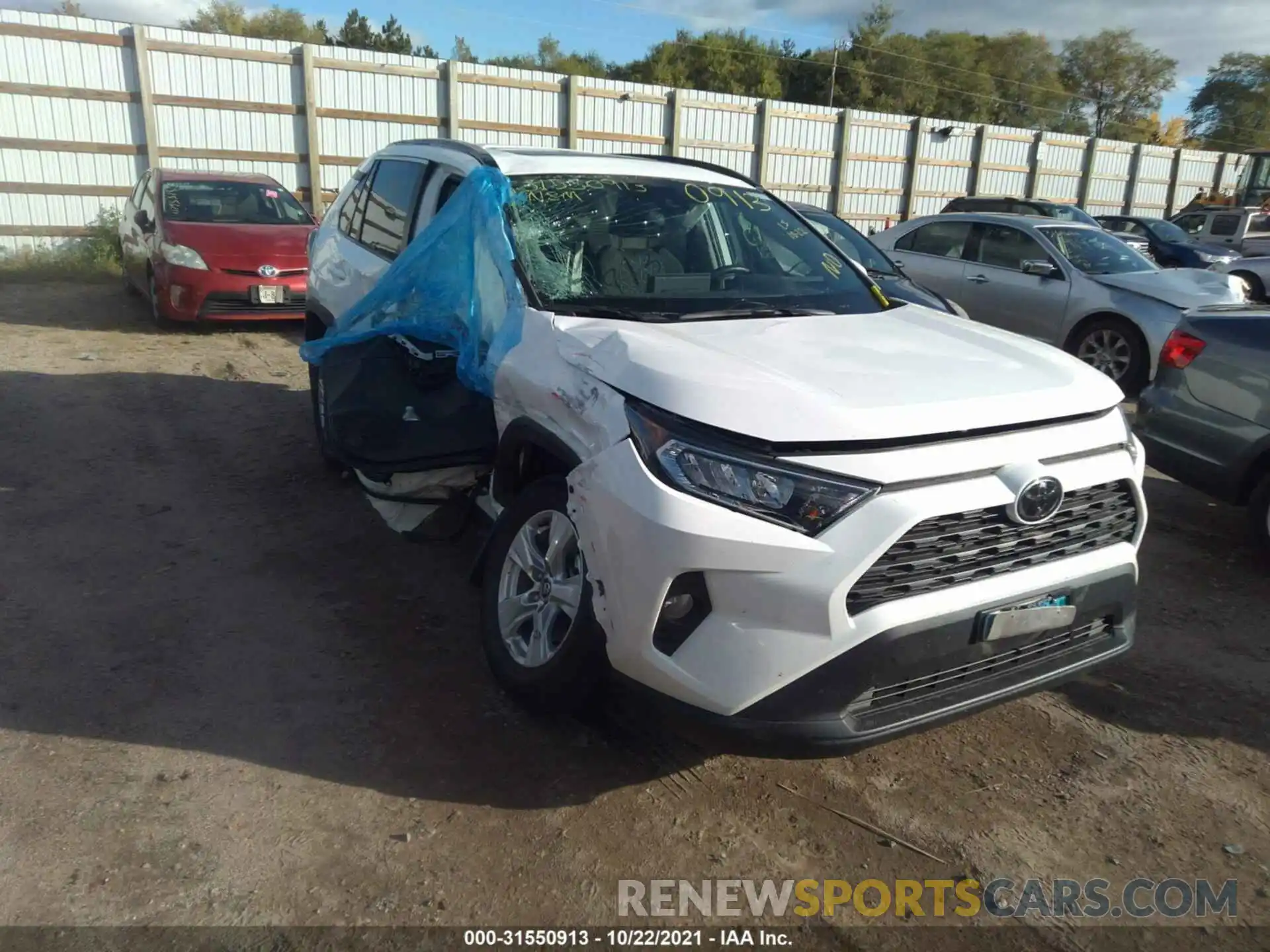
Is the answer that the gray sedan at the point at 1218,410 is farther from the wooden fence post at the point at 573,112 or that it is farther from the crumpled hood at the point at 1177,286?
the wooden fence post at the point at 573,112

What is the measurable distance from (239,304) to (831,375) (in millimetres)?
8420

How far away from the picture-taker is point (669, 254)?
13.3 feet

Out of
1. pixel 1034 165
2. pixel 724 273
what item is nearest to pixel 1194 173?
pixel 1034 165

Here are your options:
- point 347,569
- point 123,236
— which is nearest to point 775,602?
point 347,569

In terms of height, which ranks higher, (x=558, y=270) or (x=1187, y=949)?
(x=558, y=270)

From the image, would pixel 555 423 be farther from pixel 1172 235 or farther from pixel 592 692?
pixel 1172 235

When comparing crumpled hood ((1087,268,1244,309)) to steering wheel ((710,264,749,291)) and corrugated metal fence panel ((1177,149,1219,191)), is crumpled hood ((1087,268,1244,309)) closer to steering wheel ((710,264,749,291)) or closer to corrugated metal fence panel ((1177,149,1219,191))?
steering wheel ((710,264,749,291))

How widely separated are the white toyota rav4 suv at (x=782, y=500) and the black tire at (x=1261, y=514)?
2.25m

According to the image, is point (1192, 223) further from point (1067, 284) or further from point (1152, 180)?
point (1067, 284)

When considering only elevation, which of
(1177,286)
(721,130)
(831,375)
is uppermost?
(721,130)

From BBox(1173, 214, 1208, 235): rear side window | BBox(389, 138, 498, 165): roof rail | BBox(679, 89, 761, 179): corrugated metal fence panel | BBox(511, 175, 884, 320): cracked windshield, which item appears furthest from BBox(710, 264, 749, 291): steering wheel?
BBox(1173, 214, 1208, 235): rear side window

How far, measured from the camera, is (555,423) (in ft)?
10.4

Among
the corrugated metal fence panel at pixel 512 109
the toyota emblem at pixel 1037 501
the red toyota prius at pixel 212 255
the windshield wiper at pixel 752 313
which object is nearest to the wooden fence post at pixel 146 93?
the red toyota prius at pixel 212 255

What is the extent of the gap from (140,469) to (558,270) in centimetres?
A: 357
